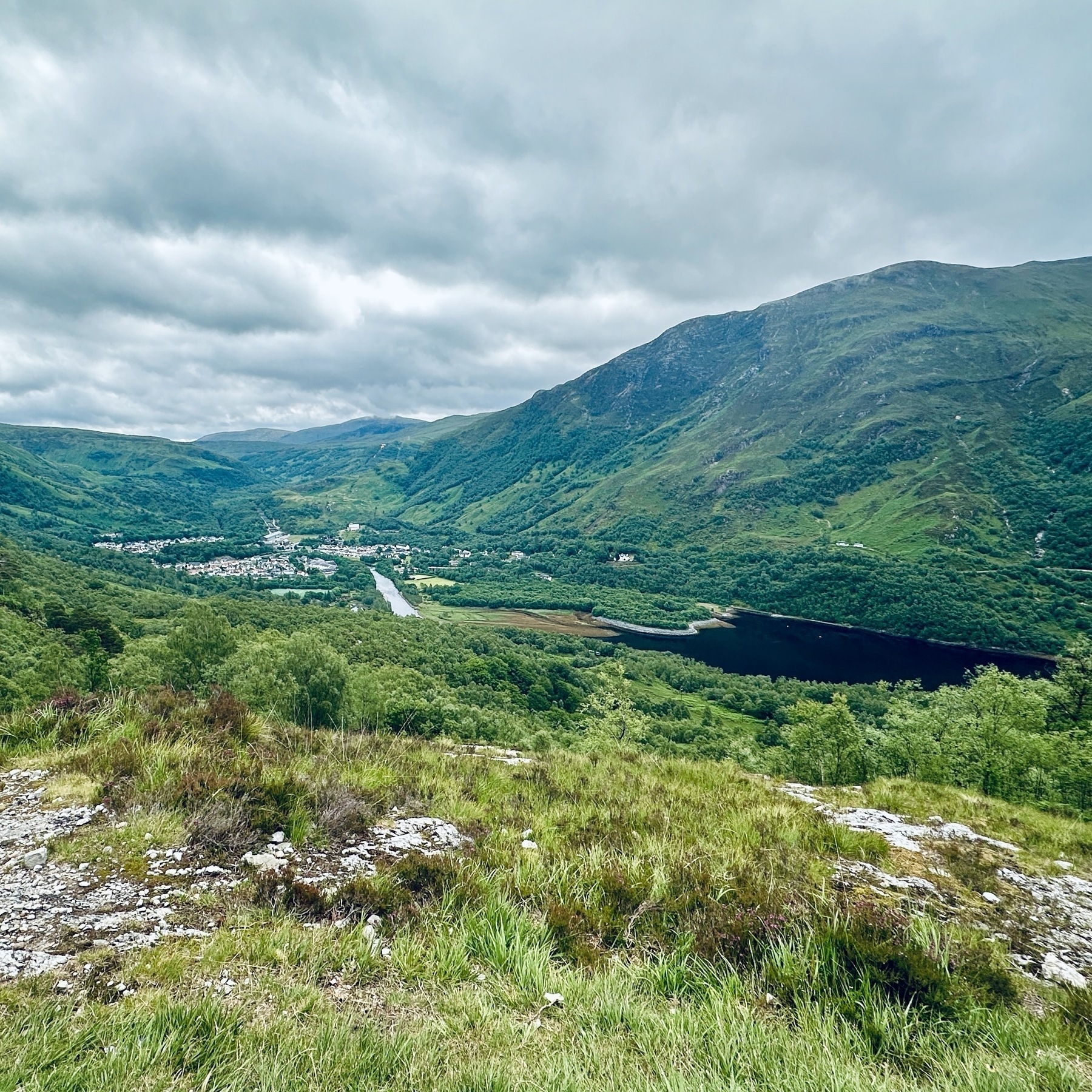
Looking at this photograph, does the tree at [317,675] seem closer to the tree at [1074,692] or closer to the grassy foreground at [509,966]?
the grassy foreground at [509,966]

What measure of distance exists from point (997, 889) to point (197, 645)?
44520 millimetres

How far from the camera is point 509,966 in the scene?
446cm

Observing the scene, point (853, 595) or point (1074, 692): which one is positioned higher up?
point (1074, 692)

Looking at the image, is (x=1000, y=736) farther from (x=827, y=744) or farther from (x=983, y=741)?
(x=827, y=744)

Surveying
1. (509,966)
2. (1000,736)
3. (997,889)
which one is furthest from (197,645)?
(1000,736)

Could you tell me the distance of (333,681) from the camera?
116 ft

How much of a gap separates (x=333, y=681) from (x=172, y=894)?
109 feet

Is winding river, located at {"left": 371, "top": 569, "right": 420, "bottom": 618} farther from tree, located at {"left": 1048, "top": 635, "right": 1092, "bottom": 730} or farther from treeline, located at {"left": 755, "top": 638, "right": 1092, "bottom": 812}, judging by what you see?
tree, located at {"left": 1048, "top": 635, "right": 1092, "bottom": 730}

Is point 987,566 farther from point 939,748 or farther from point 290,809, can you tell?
point 290,809

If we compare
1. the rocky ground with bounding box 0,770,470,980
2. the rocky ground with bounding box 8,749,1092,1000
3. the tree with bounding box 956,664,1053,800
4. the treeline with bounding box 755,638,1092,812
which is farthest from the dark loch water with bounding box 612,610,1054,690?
the rocky ground with bounding box 0,770,470,980

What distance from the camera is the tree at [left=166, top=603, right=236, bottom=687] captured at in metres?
36.2

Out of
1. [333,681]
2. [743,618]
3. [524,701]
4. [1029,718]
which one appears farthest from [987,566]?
[333,681]

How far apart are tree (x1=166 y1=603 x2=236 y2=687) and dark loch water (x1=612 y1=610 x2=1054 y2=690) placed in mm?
97556

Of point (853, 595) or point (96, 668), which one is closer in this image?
point (96, 668)
